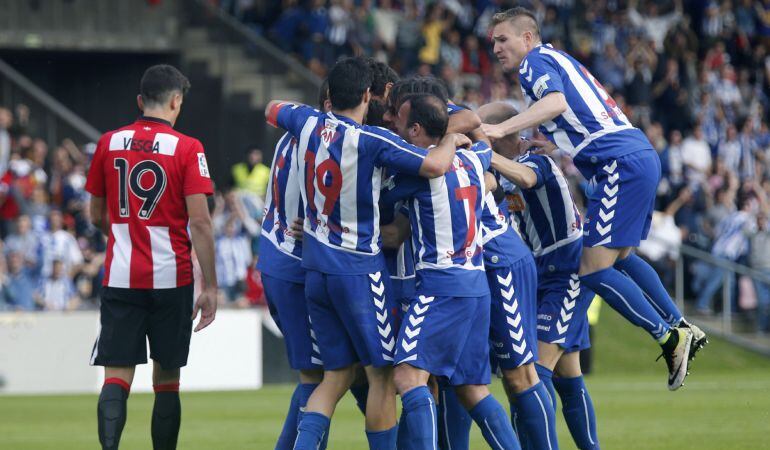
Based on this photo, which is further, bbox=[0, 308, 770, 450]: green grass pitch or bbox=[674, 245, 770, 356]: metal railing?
bbox=[674, 245, 770, 356]: metal railing

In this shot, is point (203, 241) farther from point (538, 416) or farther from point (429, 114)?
point (538, 416)

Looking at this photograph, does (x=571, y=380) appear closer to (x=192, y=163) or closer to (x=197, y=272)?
(x=192, y=163)

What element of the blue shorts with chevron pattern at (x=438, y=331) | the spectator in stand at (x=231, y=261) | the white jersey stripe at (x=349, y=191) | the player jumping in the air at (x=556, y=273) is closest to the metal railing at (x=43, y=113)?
the spectator in stand at (x=231, y=261)

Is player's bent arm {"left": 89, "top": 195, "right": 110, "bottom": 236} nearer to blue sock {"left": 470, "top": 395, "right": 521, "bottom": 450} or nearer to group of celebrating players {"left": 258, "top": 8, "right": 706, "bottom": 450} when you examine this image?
group of celebrating players {"left": 258, "top": 8, "right": 706, "bottom": 450}

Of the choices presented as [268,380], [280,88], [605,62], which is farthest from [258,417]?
[605,62]

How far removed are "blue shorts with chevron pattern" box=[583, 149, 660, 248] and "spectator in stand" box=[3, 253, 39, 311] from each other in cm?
1133

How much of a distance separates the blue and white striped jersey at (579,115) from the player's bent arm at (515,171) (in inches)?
27.6

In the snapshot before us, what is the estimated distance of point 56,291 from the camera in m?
18.8

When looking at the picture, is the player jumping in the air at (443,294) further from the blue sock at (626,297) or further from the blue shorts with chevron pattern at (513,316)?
the blue sock at (626,297)

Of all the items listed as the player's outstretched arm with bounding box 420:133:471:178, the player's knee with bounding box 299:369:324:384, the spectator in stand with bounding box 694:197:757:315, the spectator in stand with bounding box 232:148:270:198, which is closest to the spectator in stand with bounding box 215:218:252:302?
the spectator in stand with bounding box 232:148:270:198

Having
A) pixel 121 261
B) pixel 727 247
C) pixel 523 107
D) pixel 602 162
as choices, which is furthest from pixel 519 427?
pixel 523 107

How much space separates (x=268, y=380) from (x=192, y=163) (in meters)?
10.2

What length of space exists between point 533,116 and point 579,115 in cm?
53

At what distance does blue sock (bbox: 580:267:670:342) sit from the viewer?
8.61 m
